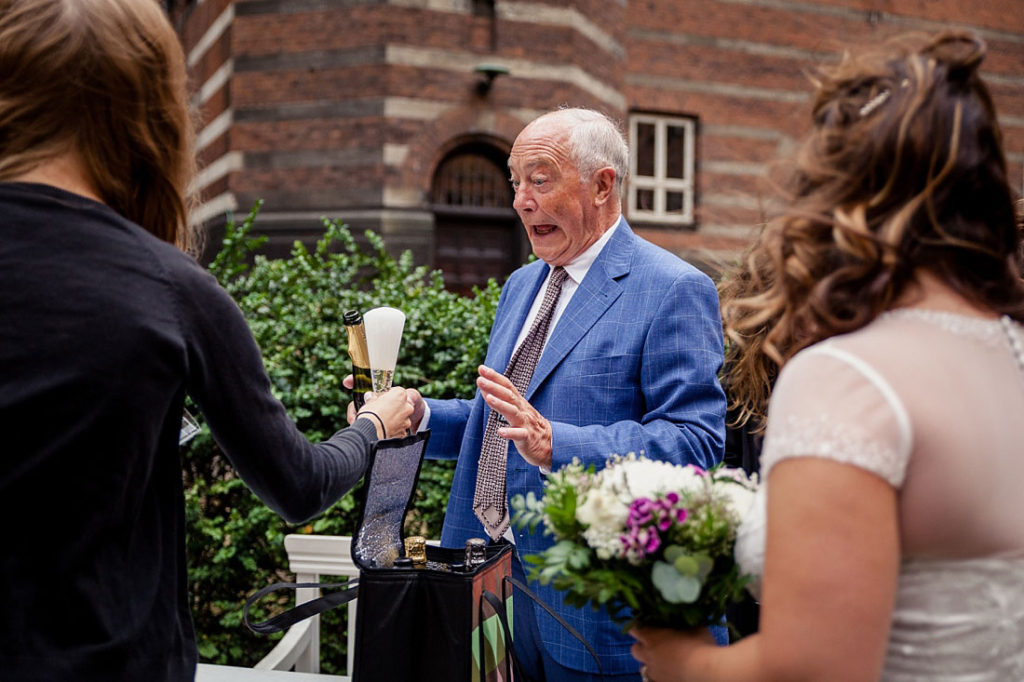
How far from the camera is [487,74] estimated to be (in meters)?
11.1

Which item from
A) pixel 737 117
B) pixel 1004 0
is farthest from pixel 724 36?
pixel 1004 0

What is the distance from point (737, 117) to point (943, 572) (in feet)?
46.8

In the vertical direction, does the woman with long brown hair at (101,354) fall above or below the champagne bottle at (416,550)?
above

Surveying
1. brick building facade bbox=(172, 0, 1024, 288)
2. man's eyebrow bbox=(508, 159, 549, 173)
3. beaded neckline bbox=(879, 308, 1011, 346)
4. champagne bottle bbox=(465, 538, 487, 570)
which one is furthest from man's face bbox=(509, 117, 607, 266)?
brick building facade bbox=(172, 0, 1024, 288)

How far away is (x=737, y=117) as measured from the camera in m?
14.5

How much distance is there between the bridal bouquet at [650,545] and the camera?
1.36 m

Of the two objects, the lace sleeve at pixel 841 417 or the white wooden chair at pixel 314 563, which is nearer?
the lace sleeve at pixel 841 417

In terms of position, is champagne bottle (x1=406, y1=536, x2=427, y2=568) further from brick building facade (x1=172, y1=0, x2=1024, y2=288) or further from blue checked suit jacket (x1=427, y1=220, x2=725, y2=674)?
brick building facade (x1=172, y1=0, x2=1024, y2=288)

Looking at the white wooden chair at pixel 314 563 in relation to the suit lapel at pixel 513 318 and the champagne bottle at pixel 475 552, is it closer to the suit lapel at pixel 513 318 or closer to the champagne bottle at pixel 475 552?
the suit lapel at pixel 513 318

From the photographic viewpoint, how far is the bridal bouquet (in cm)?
136

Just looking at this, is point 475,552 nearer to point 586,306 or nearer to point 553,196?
point 586,306

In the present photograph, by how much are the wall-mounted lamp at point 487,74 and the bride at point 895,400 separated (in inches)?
396

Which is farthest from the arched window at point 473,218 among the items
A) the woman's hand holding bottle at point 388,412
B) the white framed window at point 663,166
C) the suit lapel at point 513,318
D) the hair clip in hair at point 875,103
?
the hair clip in hair at point 875,103

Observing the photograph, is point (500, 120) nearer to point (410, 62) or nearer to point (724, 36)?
point (410, 62)
